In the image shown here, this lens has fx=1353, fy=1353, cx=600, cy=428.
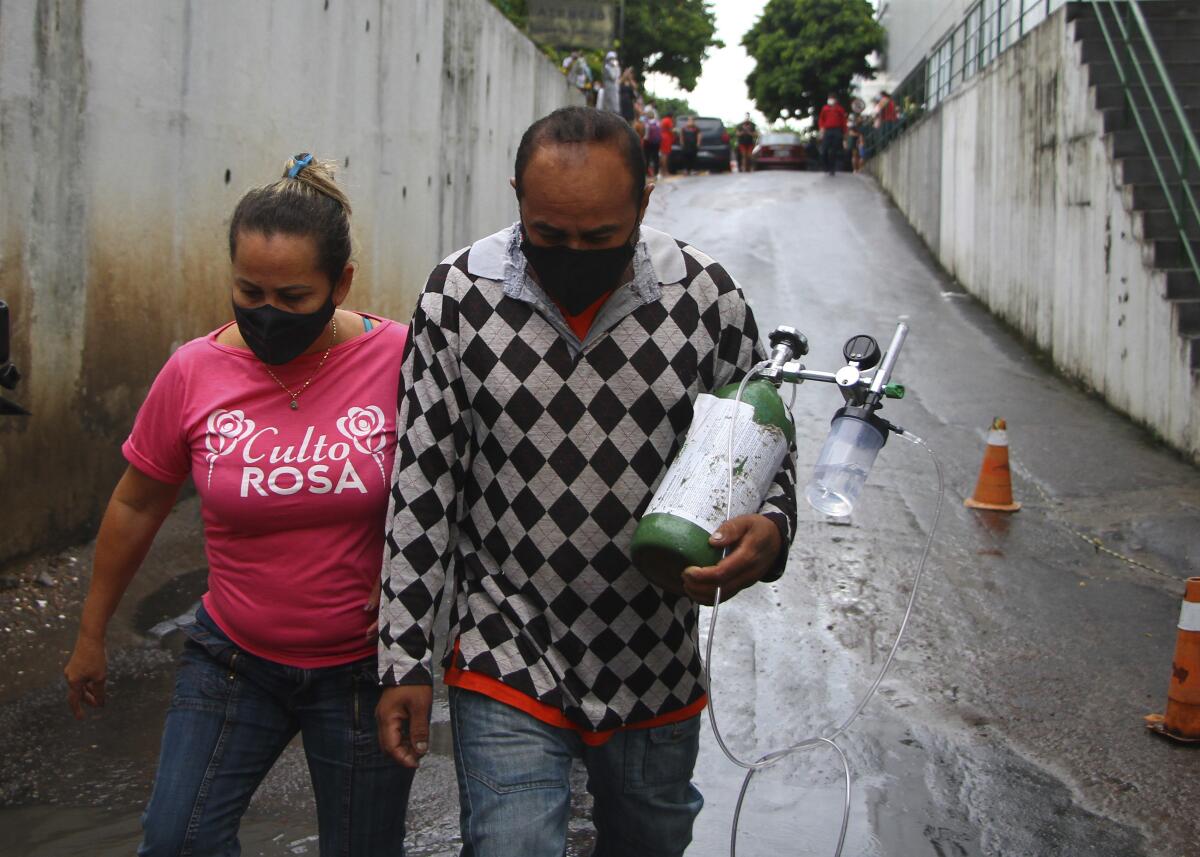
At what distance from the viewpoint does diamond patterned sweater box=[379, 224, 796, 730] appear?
2596 mm

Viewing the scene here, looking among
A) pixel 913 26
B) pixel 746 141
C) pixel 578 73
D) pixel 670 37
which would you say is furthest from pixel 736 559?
pixel 670 37

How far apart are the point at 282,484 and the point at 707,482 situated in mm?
896

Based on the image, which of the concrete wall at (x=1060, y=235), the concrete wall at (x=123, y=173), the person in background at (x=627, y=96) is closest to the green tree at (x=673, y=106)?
the person in background at (x=627, y=96)

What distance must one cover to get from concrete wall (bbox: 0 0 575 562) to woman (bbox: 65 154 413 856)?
10.7 feet

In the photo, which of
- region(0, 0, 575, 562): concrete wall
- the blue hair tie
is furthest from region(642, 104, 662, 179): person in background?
the blue hair tie

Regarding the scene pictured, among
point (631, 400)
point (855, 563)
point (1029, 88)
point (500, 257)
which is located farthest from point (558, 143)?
point (1029, 88)

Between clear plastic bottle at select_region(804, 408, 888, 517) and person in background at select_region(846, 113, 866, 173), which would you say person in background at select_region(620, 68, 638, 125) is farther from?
clear plastic bottle at select_region(804, 408, 888, 517)

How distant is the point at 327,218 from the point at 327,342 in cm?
27

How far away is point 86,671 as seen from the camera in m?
2.90

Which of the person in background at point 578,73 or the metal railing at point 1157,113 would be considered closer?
the metal railing at point 1157,113

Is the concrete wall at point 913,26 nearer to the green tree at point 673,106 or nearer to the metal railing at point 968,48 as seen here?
the metal railing at point 968,48

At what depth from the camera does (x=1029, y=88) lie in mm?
14617

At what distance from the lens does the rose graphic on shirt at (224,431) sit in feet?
9.14

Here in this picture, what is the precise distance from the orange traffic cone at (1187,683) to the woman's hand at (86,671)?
402 cm
